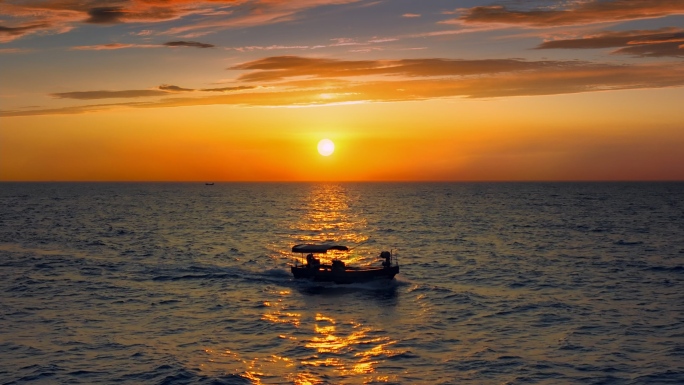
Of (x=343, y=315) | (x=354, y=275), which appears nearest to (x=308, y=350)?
(x=343, y=315)

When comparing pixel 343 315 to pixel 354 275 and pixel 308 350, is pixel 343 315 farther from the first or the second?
pixel 354 275

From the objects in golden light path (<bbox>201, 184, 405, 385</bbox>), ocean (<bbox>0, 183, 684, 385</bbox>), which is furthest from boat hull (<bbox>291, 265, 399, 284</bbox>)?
golden light path (<bbox>201, 184, 405, 385</bbox>)

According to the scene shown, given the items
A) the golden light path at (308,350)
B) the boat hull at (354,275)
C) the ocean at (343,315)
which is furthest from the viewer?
the boat hull at (354,275)

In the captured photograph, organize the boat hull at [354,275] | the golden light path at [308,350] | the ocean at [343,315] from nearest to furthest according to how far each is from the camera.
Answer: the golden light path at [308,350] < the ocean at [343,315] < the boat hull at [354,275]

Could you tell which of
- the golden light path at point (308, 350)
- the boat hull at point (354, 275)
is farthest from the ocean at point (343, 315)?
the boat hull at point (354, 275)

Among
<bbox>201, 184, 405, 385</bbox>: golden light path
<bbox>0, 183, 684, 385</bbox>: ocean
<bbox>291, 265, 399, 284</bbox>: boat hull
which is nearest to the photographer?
<bbox>201, 184, 405, 385</bbox>: golden light path

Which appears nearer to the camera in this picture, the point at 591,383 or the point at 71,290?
the point at 591,383

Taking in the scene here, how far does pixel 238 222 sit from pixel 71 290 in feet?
300

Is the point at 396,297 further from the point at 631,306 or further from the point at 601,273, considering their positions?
the point at 601,273

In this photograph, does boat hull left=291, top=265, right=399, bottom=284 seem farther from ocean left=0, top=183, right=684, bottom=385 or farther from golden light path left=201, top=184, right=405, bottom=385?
golden light path left=201, top=184, right=405, bottom=385

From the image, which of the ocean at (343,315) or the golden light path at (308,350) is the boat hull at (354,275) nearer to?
the ocean at (343,315)

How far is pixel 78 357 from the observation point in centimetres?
3903

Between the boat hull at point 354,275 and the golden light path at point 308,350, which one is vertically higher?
the boat hull at point 354,275

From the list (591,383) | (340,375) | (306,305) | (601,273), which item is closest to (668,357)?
(591,383)
